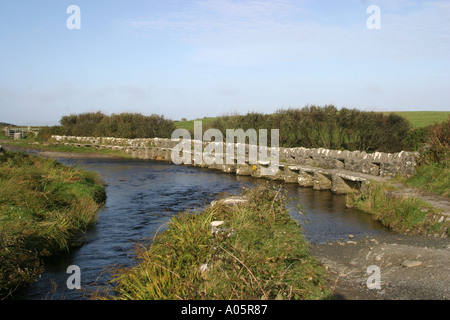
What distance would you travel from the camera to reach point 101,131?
146ft

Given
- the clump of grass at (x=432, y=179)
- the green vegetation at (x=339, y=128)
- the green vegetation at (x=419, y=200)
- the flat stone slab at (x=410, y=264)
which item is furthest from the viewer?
the green vegetation at (x=339, y=128)

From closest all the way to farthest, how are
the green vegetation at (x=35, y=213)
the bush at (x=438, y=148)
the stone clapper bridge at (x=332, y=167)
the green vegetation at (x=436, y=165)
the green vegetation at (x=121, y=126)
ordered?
the green vegetation at (x=35, y=213), the green vegetation at (x=436, y=165), the bush at (x=438, y=148), the stone clapper bridge at (x=332, y=167), the green vegetation at (x=121, y=126)

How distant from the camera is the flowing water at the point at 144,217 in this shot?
27.9 ft

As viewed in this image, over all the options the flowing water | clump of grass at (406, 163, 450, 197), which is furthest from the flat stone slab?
clump of grass at (406, 163, 450, 197)

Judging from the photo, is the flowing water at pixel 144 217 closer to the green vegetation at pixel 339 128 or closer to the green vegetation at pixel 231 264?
the green vegetation at pixel 231 264

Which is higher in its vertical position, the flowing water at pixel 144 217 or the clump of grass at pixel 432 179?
the clump of grass at pixel 432 179

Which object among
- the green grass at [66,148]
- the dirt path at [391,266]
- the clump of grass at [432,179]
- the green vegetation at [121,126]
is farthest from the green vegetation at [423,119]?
the green grass at [66,148]

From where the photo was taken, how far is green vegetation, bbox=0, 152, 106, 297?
821cm

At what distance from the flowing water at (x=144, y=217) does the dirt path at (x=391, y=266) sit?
3.52 ft

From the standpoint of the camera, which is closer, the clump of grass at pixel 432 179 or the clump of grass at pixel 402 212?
the clump of grass at pixel 402 212

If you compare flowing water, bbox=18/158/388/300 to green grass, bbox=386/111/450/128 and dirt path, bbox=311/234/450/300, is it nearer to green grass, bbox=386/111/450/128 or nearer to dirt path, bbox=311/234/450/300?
dirt path, bbox=311/234/450/300
